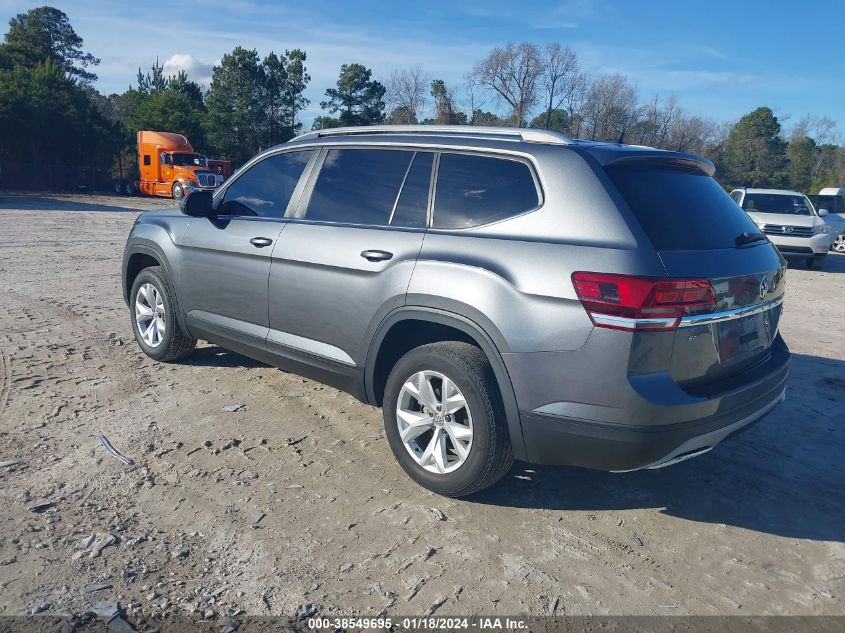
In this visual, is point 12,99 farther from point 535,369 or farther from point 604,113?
point 535,369

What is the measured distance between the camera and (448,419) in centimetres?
343

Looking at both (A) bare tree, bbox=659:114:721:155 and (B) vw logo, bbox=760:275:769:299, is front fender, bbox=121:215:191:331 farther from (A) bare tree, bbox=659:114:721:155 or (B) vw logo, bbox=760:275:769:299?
(A) bare tree, bbox=659:114:721:155

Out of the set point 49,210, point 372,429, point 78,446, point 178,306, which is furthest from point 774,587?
point 49,210

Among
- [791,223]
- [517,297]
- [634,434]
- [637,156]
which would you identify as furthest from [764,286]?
[791,223]

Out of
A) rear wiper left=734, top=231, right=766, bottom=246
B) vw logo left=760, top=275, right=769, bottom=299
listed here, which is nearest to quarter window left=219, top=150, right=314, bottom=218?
rear wiper left=734, top=231, right=766, bottom=246

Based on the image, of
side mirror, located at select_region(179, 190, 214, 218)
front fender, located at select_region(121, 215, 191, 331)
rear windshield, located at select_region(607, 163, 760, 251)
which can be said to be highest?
rear windshield, located at select_region(607, 163, 760, 251)

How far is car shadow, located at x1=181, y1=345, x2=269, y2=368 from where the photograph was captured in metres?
5.57

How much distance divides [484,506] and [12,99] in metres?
41.2

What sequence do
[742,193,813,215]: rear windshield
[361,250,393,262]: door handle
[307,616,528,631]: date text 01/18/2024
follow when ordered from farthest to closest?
[742,193,813,215]: rear windshield, [361,250,393,262]: door handle, [307,616,528,631]: date text 01/18/2024

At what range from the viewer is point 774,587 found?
2.86 m

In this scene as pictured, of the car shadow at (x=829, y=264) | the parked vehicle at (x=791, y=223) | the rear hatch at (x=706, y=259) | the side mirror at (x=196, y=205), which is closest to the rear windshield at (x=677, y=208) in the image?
the rear hatch at (x=706, y=259)

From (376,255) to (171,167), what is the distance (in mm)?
32368

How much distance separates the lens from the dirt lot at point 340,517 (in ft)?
8.94

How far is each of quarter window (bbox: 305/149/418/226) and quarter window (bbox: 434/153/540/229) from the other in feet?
0.64
